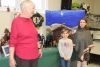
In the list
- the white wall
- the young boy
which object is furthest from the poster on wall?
the white wall

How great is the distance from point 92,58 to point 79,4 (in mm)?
1559

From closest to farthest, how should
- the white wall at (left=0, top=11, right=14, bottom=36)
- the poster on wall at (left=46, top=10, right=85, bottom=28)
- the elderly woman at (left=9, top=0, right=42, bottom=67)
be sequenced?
the elderly woman at (left=9, top=0, right=42, bottom=67) < the white wall at (left=0, top=11, right=14, bottom=36) < the poster on wall at (left=46, top=10, right=85, bottom=28)

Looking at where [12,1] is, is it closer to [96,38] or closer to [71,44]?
[71,44]

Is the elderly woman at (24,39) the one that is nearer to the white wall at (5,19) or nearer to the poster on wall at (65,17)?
the white wall at (5,19)

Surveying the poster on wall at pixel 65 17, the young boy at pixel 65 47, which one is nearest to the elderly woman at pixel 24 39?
the young boy at pixel 65 47

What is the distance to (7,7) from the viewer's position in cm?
390

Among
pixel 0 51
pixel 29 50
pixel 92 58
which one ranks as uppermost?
pixel 29 50

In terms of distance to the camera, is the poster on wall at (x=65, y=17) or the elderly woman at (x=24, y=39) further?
the poster on wall at (x=65, y=17)

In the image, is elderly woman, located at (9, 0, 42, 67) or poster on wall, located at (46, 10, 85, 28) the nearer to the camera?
elderly woman, located at (9, 0, 42, 67)

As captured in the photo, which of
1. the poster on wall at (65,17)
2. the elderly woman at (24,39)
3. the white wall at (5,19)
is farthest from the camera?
the poster on wall at (65,17)

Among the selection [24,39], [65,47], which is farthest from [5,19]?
[24,39]

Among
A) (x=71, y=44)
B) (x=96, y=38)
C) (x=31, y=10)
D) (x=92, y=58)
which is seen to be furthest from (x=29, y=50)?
(x=92, y=58)

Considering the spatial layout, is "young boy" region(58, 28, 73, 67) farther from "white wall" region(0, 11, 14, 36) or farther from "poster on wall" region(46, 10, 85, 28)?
"white wall" region(0, 11, 14, 36)

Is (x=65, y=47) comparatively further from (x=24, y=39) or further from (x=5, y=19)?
(x=24, y=39)
